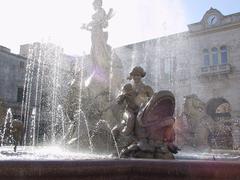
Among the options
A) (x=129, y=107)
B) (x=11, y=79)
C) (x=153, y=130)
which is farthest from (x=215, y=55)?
(x=153, y=130)

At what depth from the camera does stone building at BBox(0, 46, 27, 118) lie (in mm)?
37094

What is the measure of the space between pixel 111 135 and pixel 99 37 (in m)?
5.18

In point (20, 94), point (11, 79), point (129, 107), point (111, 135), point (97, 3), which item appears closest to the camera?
point (129, 107)

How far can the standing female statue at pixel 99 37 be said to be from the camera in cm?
1291

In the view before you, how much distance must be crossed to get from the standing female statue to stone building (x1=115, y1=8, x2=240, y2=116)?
18459mm

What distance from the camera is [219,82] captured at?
104 ft

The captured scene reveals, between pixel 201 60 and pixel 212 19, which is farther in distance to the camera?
pixel 201 60

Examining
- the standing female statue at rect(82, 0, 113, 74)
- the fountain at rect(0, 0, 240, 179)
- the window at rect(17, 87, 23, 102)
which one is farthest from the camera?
the window at rect(17, 87, 23, 102)

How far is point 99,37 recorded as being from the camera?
13219 millimetres

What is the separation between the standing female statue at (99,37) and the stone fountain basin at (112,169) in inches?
371

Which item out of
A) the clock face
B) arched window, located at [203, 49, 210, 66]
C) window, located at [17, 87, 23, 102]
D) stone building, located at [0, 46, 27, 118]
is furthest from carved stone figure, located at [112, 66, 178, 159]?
window, located at [17, 87, 23, 102]

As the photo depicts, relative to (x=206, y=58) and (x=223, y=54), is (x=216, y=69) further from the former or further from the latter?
(x=206, y=58)

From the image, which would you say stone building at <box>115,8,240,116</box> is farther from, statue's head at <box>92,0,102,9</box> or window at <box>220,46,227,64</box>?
statue's head at <box>92,0,102,9</box>

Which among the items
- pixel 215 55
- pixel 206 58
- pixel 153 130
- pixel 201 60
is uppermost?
pixel 215 55
